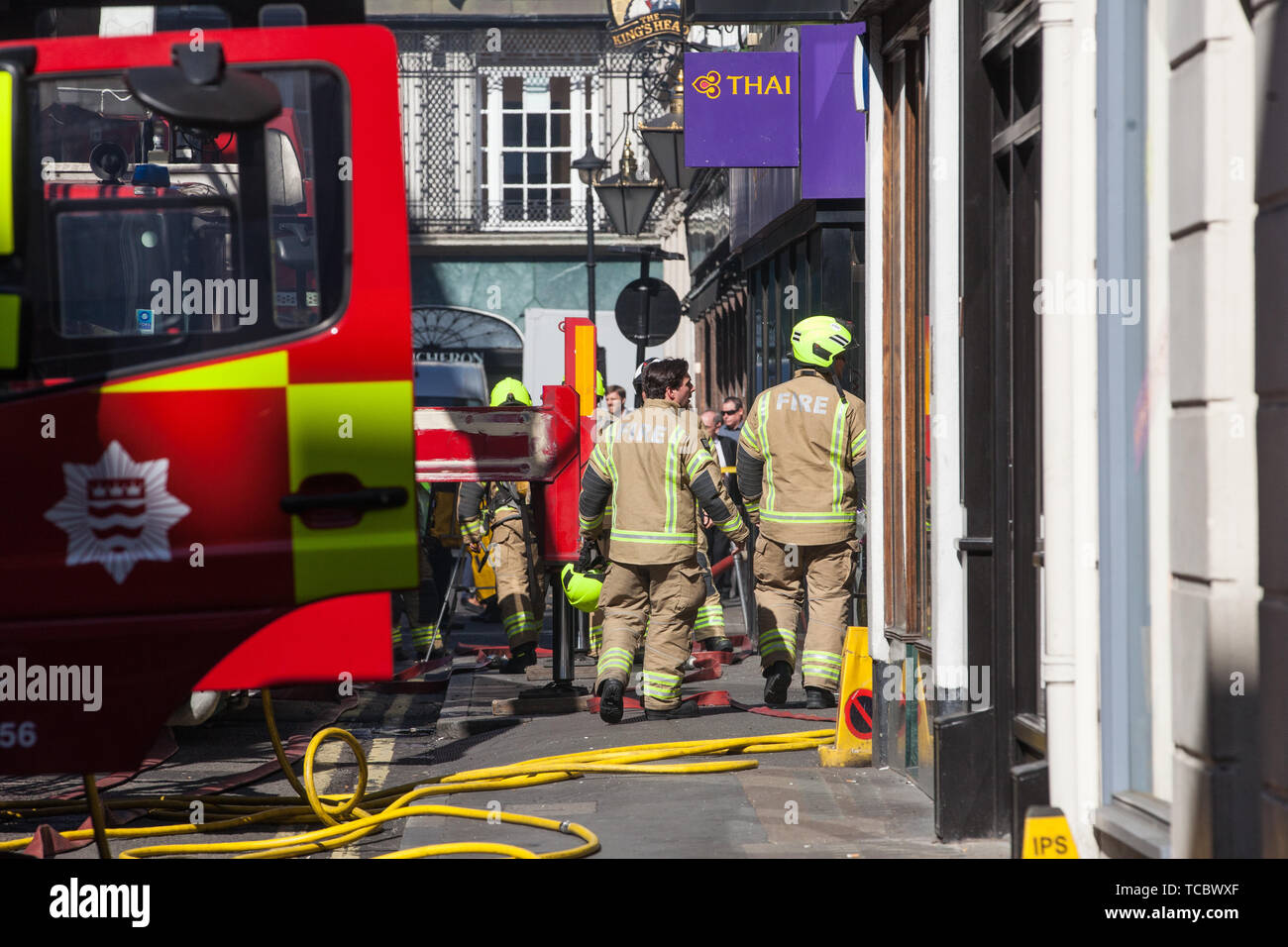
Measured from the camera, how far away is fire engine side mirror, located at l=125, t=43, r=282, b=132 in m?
3.97

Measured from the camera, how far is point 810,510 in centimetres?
935

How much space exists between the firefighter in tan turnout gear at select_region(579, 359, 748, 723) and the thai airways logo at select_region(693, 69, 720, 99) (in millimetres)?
3538

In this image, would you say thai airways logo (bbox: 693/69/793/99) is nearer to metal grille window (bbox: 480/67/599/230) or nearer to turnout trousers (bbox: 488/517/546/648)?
turnout trousers (bbox: 488/517/546/648)

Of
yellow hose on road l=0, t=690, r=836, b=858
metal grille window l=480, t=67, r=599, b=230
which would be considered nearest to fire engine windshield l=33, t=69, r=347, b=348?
yellow hose on road l=0, t=690, r=836, b=858

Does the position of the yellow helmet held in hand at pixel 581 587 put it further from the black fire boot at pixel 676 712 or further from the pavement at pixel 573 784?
the black fire boot at pixel 676 712

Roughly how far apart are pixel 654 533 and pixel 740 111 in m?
4.21

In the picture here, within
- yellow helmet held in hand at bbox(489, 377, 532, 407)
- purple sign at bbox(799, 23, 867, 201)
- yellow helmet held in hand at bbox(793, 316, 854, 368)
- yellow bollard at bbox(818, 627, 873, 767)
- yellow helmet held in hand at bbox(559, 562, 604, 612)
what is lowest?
yellow bollard at bbox(818, 627, 873, 767)

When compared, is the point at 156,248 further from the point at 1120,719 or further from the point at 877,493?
the point at 877,493

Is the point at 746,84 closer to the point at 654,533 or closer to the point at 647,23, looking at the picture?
the point at 654,533

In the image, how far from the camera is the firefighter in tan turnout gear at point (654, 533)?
8.92 meters

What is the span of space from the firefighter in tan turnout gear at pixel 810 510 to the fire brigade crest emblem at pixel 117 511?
540 cm

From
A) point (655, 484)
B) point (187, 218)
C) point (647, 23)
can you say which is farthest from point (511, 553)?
point (647, 23)

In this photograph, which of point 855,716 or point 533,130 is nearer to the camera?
point 855,716
